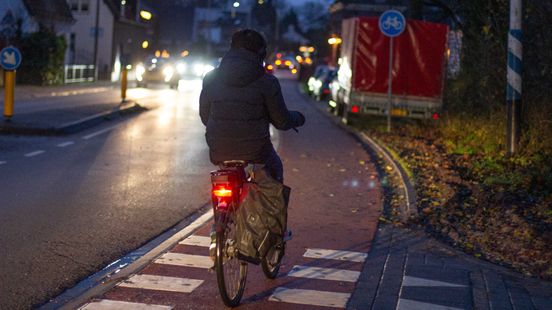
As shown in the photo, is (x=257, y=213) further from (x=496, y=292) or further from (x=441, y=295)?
(x=496, y=292)

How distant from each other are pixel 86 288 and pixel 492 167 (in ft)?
26.4

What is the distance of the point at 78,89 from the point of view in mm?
41906

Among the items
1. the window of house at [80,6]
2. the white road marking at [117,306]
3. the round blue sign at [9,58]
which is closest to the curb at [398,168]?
the white road marking at [117,306]

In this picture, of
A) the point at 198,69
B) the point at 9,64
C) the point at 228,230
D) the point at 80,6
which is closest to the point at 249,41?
the point at 228,230

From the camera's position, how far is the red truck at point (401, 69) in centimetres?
2380

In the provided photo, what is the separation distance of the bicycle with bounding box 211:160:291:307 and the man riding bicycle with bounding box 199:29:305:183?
0.12m

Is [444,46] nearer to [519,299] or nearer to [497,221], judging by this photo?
[497,221]

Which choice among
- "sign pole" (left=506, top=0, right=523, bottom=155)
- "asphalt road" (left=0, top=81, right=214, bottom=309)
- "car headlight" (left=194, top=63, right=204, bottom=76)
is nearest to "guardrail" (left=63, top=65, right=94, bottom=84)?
"car headlight" (left=194, top=63, right=204, bottom=76)

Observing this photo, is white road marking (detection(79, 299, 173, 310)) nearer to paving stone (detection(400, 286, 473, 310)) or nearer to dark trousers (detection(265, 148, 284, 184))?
dark trousers (detection(265, 148, 284, 184))

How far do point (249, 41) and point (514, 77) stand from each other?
8570 millimetres

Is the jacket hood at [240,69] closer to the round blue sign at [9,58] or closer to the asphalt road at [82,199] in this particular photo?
the asphalt road at [82,199]

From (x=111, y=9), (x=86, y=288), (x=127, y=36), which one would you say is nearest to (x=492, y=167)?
(x=86, y=288)

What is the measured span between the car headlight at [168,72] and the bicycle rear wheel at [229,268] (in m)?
41.0

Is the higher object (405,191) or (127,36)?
(127,36)
